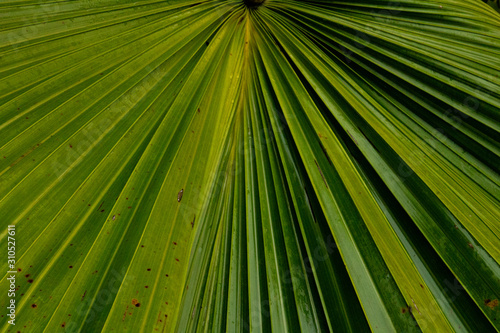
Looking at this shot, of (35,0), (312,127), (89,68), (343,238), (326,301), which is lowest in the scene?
(326,301)

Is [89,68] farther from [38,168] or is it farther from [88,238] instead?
[88,238]

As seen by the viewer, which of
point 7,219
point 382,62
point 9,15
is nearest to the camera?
point 7,219

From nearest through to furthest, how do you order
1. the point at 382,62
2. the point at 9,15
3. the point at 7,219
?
the point at 7,219
the point at 9,15
the point at 382,62

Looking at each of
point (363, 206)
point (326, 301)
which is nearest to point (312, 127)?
point (363, 206)

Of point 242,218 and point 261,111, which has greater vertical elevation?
point 261,111

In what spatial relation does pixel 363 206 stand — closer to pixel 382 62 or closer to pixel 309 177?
pixel 309 177

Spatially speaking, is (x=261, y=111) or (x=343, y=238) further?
(x=261, y=111)
